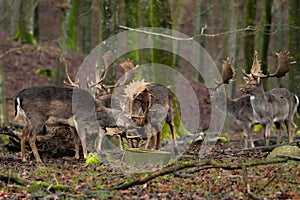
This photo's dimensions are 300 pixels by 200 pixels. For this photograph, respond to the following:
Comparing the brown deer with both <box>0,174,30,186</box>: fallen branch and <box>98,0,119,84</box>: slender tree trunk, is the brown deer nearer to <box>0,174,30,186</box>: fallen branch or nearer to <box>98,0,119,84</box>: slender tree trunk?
<box>98,0,119,84</box>: slender tree trunk

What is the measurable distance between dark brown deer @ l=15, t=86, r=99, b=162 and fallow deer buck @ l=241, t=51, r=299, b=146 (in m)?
3.66

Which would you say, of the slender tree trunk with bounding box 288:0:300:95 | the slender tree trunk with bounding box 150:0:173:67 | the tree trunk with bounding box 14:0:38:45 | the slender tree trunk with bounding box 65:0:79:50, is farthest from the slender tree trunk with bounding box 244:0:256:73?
the tree trunk with bounding box 14:0:38:45

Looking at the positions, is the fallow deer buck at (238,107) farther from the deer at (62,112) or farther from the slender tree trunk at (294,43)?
the slender tree trunk at (294,43)

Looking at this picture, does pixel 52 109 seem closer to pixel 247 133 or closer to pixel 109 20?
pixel 109 20

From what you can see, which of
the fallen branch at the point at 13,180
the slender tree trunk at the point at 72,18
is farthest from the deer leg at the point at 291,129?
the slender tree trunk at the point at 72,18

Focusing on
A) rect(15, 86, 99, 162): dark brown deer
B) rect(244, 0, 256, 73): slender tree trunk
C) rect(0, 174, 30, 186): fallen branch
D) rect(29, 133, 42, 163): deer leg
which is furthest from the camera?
rect(244, 0, 256, 73): slender tree trunk

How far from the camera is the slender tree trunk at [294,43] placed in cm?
1689

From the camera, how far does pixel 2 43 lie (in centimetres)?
2667

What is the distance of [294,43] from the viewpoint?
17.0m

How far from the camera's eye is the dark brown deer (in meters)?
12.3

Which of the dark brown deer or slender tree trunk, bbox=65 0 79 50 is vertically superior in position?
slender tree trunk, bbox=65 0 79 50

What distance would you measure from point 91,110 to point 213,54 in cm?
2716

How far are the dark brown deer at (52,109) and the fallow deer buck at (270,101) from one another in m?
3.66

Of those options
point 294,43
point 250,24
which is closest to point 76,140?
point 250,24
